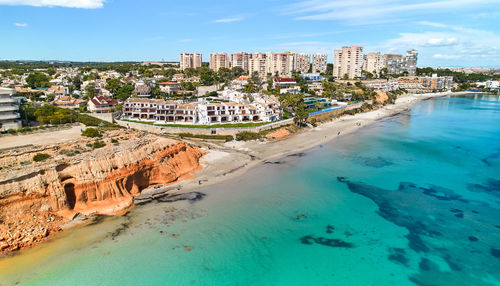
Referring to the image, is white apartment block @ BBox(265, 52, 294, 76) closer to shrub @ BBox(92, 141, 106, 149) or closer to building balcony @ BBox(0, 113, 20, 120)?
building balcony @ BBox(0, 113, 20, 120)

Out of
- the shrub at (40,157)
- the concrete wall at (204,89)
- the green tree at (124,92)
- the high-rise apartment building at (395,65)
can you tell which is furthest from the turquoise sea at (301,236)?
the high-rise apartment building at (395,65)

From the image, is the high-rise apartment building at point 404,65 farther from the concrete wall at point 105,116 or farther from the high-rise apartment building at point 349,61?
the concrete wall at point 105,116

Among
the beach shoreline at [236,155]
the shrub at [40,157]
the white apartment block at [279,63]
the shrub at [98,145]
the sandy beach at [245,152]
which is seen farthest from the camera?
the white apartment block at [279,63]

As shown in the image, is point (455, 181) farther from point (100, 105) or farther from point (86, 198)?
point (100, 105)

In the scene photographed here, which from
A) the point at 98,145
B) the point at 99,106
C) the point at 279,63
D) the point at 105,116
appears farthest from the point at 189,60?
the point at 98,145

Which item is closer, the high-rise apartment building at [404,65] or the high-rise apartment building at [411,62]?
the high-rise apartment building at [411,62]

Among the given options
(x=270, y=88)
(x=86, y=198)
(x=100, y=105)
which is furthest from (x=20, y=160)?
(x=270, y=88)
